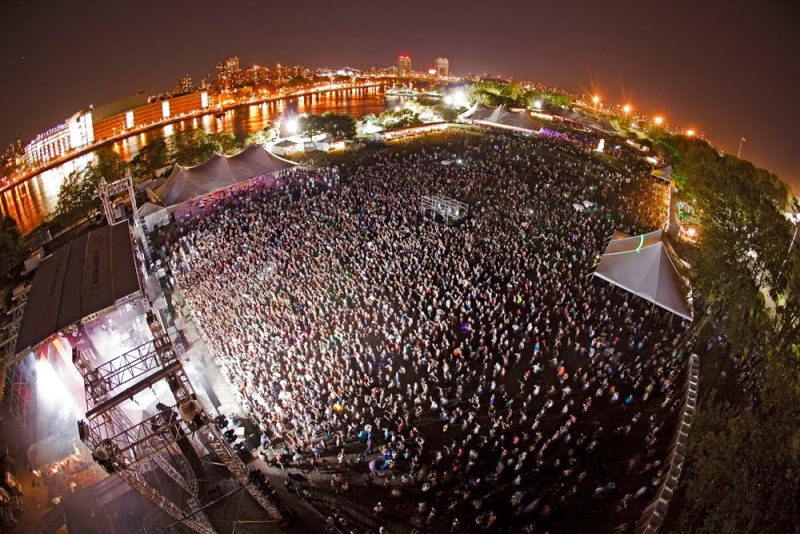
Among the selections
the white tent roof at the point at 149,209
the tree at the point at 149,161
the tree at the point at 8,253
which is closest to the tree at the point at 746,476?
the white tent roof at the point at 149,209

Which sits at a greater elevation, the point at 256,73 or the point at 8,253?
the point at 256,73

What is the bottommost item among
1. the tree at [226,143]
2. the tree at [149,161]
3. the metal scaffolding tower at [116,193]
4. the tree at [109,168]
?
the metal scaffolding tower at [116,193]

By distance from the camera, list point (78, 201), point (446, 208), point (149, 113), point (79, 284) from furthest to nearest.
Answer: point (149, 113)
point (78, 201)
point (446, 208)
point (79, 284)

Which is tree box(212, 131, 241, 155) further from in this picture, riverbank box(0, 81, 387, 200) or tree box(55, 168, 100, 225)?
riverbank box(0, 81, 387, 200)

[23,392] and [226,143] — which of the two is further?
[226,143]

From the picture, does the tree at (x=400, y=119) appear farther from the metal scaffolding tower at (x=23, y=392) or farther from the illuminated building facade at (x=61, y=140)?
the illuminated building facade at (x=61, y=140)

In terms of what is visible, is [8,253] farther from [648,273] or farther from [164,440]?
[648,273]

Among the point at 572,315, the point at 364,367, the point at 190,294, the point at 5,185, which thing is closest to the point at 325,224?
the point at 190,294

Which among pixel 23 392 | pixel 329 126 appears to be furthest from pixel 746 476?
pixel 329 126
